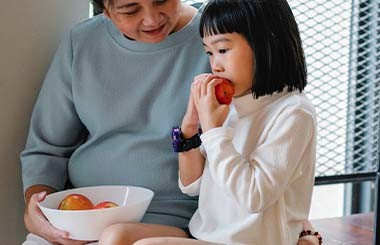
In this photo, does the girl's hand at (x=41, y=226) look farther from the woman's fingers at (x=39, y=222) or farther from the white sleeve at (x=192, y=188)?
the white sleeve at (x=192, y=188)

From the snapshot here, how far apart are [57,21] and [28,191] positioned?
0.35 meters

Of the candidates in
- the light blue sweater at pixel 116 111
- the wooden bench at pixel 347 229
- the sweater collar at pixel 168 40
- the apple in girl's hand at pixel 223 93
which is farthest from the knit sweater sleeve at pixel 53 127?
the wooden bench at pixel 347 229

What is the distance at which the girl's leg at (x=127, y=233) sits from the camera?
40.8 inches

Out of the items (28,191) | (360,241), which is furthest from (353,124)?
(28,191)

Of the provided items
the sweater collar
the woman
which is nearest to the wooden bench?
the woman

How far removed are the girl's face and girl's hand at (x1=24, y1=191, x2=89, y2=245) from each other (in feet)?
1.23

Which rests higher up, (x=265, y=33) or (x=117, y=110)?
(x=265, y=33)

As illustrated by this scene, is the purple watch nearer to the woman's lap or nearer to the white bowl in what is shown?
the white bowl

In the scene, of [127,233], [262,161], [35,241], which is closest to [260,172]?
[262,161]

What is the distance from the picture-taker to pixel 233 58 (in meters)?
1.04

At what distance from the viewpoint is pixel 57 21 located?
135cm

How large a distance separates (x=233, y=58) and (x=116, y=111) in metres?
0.31

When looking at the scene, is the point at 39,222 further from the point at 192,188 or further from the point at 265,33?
the point at 265,33

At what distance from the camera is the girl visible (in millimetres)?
983
